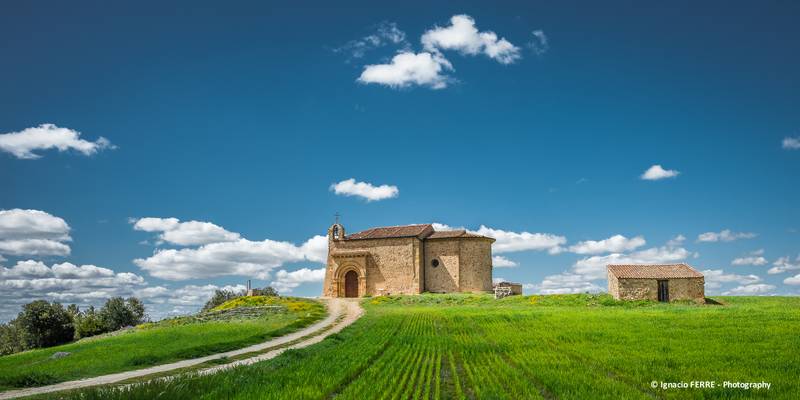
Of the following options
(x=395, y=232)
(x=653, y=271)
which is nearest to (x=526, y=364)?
(x=653, y=271)

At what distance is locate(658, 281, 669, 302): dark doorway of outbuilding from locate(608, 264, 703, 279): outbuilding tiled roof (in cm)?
47

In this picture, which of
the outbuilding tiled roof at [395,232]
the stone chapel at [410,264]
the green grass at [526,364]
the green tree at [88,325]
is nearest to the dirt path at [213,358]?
the green grass at [526,364]

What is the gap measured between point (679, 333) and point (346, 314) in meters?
22.0

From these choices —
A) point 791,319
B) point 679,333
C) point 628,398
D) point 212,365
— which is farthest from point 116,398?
point 791,319

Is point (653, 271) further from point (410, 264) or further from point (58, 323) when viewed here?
point (58, 323)

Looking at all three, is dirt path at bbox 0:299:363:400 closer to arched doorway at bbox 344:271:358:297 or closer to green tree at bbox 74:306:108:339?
arched doorway at bbox 344:271:358:297

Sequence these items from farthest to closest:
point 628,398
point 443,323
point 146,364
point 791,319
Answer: point 443,323 → point 791,319 → point 146,364 → point 628,398

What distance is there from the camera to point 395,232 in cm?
5538

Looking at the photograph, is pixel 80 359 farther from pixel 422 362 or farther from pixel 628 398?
pixel 628 398

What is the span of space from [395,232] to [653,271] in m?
25.8

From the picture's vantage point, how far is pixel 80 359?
1831 cm

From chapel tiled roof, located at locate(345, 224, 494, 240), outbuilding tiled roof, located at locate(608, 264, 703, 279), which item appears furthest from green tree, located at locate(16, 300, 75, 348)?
outbuilding tiled roof, located at locate(608, 264, 703, 279)

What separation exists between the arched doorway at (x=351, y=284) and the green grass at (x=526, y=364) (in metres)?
31.5

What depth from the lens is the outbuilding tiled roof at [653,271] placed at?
37.2m
